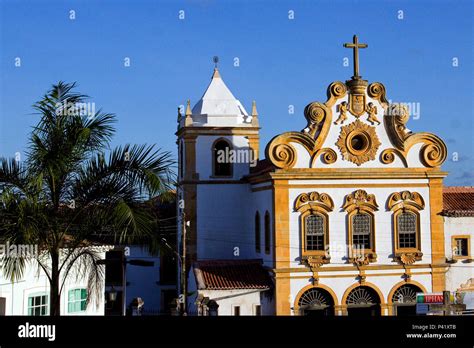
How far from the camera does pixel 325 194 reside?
27.3 meters

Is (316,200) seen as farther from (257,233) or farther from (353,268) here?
(257,233)

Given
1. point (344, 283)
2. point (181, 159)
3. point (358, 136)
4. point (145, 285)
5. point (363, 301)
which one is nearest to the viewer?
point (344, 283)

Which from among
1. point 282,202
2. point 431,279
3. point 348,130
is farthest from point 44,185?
point 431,279

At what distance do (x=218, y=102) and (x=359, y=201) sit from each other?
801 centimetres

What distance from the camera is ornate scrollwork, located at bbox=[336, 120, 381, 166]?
2755 cm

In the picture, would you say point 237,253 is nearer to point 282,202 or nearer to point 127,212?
point 282,202

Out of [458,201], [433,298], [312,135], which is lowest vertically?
[433,298]

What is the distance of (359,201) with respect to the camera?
27500mm

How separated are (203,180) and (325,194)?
594cm

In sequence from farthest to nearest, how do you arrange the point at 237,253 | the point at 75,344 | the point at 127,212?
the point at 237,253 < the point at 127,212 < the point at 75,344

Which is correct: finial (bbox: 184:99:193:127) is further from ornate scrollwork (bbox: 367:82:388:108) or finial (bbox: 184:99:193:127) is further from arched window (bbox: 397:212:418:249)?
arched window (bbox: 397:212:418:249)

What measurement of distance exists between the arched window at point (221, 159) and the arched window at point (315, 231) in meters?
5.18

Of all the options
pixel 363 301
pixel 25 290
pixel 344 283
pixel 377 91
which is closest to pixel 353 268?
pixel 344 283

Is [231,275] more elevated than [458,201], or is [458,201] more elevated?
[458,201]
